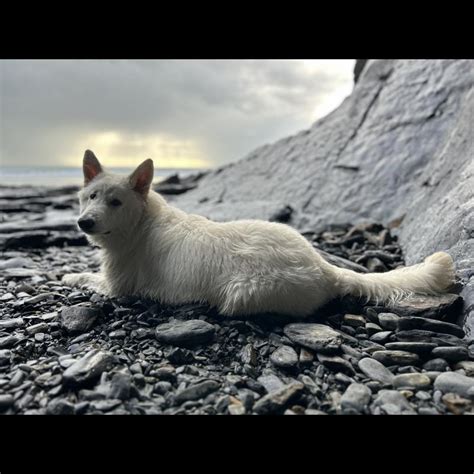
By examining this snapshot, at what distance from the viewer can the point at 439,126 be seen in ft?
27.3

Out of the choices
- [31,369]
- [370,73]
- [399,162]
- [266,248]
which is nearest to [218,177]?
[370,73]

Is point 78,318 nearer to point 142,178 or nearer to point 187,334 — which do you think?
point 187,334

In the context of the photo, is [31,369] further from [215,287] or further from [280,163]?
[280,163]

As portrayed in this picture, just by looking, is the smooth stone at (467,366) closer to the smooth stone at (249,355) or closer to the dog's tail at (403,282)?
the dog's tail at (403,282)

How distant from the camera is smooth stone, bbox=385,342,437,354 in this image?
3.29 m

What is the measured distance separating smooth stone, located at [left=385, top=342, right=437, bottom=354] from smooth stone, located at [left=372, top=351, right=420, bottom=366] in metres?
0.06

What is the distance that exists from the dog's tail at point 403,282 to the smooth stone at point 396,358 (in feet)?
2.62

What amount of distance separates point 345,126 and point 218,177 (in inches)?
191

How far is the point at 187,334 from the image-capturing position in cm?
346

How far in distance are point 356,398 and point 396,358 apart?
0.70 m

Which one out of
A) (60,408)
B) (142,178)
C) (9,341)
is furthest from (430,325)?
(9,341)

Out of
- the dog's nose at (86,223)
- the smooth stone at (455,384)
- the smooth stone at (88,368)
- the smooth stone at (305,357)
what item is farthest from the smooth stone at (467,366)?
the dog's nose at (86,223)

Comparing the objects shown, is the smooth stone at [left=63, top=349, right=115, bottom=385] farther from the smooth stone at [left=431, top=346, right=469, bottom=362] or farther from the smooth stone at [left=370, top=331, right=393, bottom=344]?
the smooth stone at [left=431, top=346, right=469, bottom=362]

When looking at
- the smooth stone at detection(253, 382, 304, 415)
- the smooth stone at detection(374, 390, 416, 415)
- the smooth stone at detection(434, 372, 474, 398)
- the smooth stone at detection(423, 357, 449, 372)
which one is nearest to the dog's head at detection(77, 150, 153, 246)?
the smooth stone at detection(253, 382, 304, 415)
